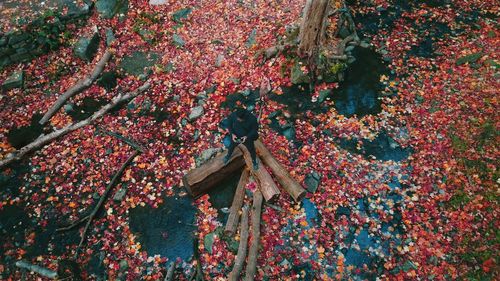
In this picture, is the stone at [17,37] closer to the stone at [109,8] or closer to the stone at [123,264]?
the stone at [109,8]

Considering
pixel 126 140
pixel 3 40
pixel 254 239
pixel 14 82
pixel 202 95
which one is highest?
pixel 3 40

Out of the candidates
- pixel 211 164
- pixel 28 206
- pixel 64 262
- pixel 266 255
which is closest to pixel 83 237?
pixel 64 262

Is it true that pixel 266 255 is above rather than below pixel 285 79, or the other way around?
below

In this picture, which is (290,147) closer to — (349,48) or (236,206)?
(236,206)

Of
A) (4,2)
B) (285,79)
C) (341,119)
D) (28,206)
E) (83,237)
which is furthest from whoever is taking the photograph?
(4,2)

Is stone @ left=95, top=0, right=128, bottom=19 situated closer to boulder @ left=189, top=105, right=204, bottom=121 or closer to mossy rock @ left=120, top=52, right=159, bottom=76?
mossy rock @ left=120, top=52, right=159, bottom=76

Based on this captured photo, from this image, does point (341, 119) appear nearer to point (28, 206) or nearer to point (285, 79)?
point (285, 79)

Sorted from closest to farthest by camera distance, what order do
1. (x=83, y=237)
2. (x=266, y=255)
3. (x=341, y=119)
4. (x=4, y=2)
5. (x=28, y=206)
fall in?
(x=266, y=255), (x=83, y=237), (x=28, y=206), (x=341, y=119), (x=4, y=2)

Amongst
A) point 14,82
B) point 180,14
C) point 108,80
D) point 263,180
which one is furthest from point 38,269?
point 180,14
